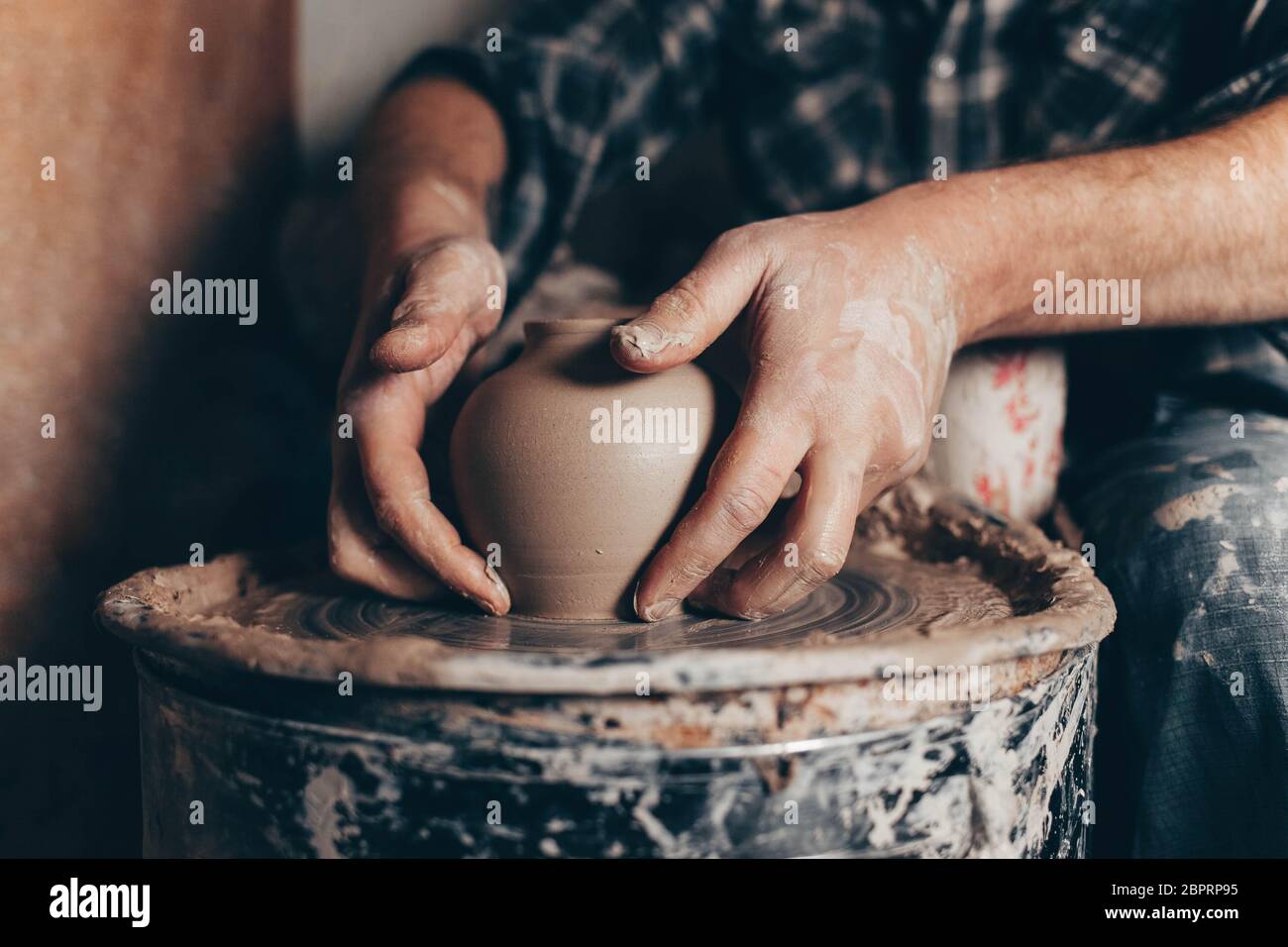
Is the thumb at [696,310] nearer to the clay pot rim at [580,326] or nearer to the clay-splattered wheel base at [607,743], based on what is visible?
the clay pot rim at [580,326]

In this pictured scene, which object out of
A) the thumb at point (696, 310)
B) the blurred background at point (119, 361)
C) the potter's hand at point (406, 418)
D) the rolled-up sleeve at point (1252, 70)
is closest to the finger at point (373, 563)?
the potter's hand at point (406, 418)

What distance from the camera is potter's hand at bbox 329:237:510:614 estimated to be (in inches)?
38.8

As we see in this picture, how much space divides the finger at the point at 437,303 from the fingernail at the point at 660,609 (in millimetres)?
330

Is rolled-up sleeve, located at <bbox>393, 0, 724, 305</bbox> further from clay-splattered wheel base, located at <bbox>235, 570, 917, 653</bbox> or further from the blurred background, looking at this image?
clay-splattered wheel base, located at <bbox>235, 570, 917, 653</bbox>

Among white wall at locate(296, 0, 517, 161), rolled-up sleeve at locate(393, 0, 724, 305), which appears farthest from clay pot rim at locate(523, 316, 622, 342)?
white wall at locate(296, 0, 517, 161)

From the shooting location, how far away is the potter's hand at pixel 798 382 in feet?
2.90

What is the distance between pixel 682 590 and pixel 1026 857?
14.6 inches

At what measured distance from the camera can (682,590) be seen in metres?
0.94

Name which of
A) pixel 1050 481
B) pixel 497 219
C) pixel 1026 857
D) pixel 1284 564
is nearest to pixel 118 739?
pixel 497 219

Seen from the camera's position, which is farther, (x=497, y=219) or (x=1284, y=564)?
(x=497, y=219)

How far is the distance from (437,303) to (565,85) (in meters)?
0.72

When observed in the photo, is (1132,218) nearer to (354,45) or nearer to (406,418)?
(406,418)

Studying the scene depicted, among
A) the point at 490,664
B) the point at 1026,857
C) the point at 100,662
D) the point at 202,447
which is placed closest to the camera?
the point at 490,664

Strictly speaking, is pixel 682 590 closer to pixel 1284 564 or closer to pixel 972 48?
pixel 1284 564
